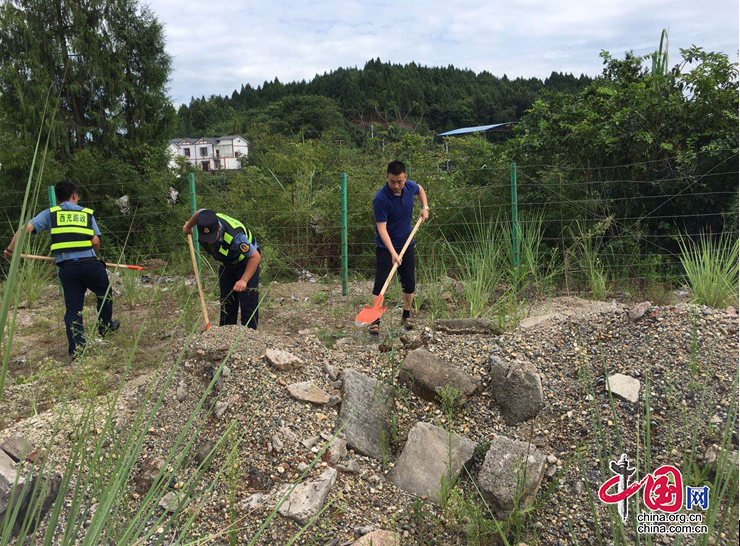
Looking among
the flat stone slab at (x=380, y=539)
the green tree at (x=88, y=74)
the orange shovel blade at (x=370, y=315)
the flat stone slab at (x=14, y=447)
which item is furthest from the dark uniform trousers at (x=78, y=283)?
the green tree at (x=88, y=74)

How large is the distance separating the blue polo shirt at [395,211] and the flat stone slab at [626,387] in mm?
2300

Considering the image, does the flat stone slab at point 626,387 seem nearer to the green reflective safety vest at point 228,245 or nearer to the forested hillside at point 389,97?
the green reflective safety vest at point 228,245

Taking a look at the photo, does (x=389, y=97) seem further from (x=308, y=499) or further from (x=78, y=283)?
(x=308, y=499)

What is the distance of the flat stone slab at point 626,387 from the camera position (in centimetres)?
282

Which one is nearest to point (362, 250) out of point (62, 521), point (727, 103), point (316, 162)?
point (316, 162)

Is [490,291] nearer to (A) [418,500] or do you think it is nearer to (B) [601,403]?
(B) [601,403]

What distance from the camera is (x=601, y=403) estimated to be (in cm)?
286

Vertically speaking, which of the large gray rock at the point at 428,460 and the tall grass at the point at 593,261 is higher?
the tall grass at the point at 593,261

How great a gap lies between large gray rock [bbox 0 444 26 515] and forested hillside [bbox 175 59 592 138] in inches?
1284

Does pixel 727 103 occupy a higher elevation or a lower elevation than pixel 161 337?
higher

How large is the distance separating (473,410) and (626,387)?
818 mm

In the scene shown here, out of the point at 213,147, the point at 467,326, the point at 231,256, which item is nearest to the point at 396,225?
the point at 467,326

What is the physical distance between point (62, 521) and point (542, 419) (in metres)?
2.37

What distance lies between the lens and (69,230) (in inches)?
179
